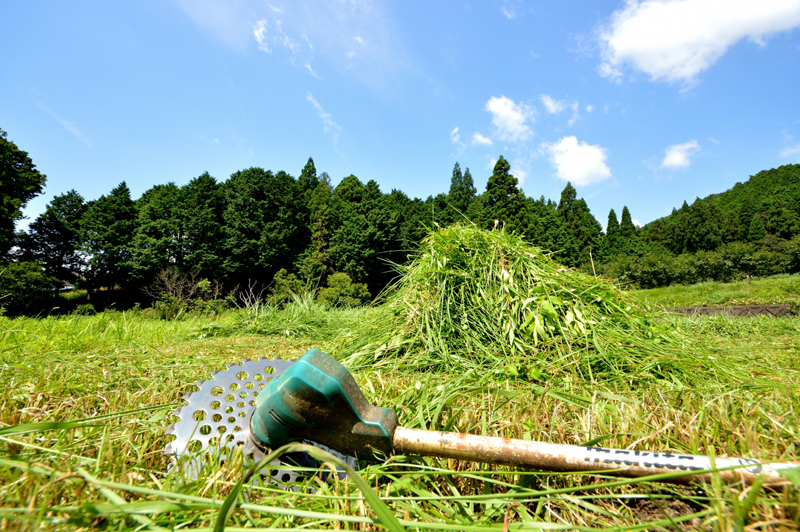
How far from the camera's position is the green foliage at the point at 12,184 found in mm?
17344

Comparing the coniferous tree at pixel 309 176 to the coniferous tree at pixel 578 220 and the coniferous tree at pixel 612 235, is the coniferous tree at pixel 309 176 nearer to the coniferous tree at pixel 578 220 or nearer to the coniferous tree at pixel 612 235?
the coniferous tree at pixel 578 220

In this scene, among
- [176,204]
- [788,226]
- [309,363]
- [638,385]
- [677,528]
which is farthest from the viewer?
[788,226]

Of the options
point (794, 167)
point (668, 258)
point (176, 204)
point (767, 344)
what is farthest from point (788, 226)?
point (176, 204)

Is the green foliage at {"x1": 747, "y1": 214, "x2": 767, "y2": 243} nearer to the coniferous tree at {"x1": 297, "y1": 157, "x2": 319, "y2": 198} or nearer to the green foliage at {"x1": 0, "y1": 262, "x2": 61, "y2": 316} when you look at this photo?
the coniferous tree at {"x1": 297, "y1": 157, "x2": 319, "y2": 198}

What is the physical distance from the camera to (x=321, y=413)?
0.76 meters

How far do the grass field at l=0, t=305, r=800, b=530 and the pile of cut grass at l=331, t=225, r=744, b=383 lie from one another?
148 millimetres

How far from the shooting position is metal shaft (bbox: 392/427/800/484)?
612 millimetres

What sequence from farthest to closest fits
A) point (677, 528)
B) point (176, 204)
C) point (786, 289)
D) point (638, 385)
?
point (176, 204), point (786, 289), point (638, 385), point (677, 528)

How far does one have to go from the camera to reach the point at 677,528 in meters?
0.60

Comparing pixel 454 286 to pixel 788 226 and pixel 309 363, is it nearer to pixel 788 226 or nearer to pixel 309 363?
pixel 309 363

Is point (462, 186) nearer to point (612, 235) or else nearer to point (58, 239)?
point (612, 235)

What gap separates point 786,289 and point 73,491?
2031 centimetres

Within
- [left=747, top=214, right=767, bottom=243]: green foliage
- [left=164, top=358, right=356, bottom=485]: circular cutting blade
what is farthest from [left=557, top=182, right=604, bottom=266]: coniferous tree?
[left=164, top=358, right=356, bottom=485]: circular cutting blade

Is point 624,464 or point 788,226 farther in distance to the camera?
point 788,226
